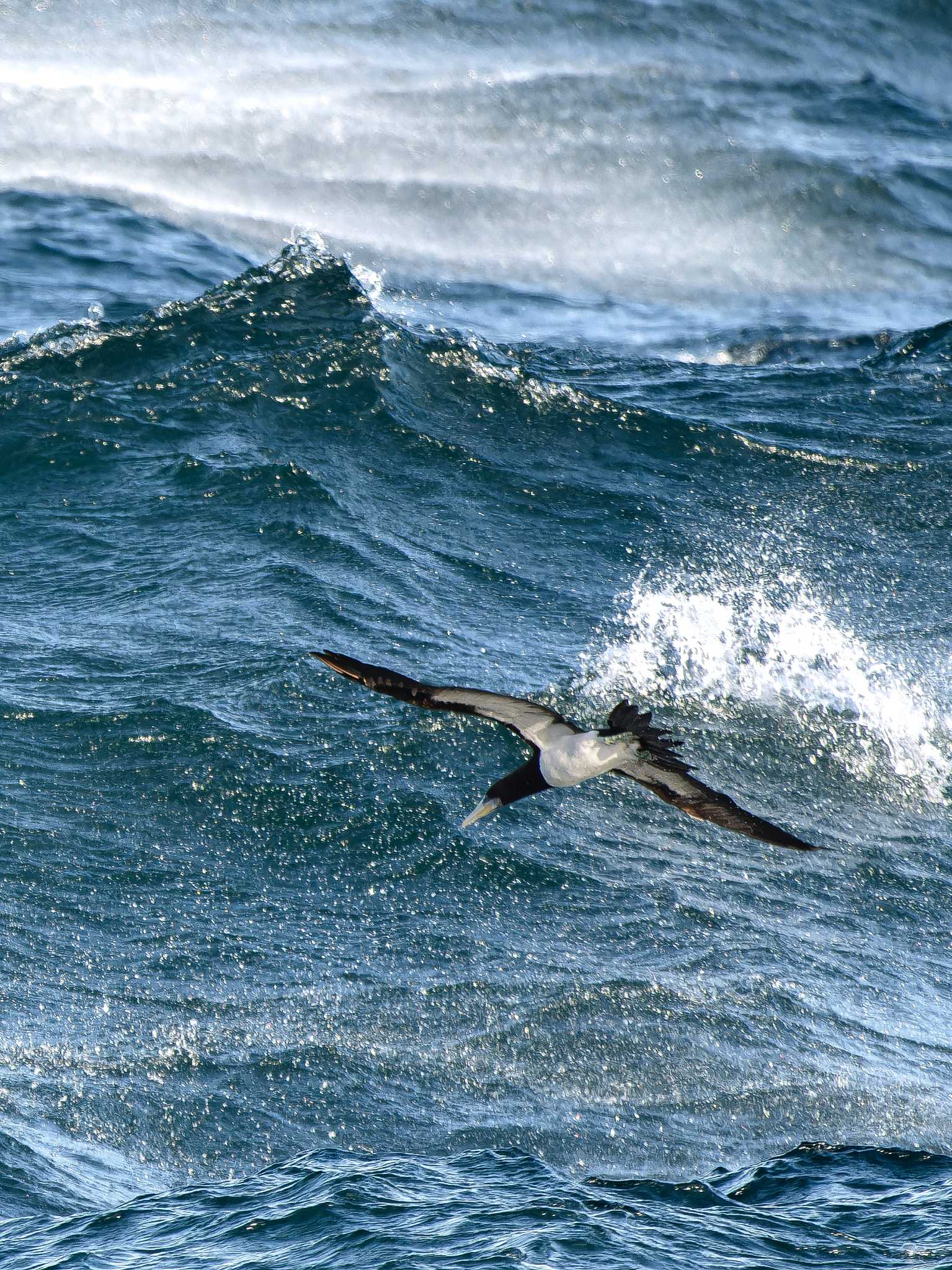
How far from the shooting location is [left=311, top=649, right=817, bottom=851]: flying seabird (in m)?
4.31

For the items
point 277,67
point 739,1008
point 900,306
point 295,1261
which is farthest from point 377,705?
point 277,67

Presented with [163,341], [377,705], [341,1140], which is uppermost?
[163,341]

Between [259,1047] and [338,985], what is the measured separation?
45 centimetres

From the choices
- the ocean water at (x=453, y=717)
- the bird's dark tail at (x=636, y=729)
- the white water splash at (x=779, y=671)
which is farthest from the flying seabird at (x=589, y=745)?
the white water splash at (x=779, y=671)

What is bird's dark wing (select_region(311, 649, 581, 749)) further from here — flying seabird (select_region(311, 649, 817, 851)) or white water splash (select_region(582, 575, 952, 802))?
white water splash (select_region(582, 575, 952, 802))

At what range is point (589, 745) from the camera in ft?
15.2

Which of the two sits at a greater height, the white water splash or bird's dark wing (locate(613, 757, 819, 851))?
bird's dark wing (locate(613, 757, 819, 851))

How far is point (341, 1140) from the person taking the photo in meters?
4.95

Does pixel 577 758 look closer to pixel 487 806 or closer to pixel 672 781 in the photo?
pixel 672 781

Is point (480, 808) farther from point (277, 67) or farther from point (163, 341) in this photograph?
point (277, 67)

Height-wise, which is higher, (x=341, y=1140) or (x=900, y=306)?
(x=900, y=306)

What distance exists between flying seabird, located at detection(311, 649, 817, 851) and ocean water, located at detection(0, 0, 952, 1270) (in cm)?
120

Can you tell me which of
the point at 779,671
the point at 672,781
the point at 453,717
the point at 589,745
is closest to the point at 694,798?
→ the point at 672,781

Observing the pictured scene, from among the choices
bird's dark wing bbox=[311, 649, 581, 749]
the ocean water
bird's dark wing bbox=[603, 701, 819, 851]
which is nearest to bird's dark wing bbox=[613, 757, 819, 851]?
bird's dark wing bbox=[603, 701, 819, 851]
